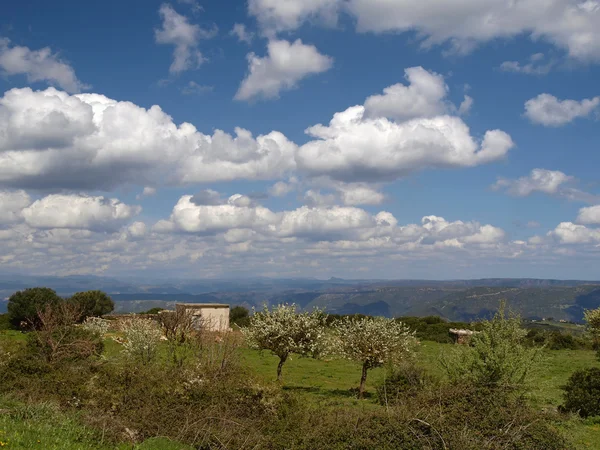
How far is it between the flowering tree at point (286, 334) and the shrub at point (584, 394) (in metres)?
11.9

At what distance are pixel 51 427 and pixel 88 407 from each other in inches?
109

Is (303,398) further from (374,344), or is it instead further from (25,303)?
(25,303)

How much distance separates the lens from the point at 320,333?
2625 centimetres

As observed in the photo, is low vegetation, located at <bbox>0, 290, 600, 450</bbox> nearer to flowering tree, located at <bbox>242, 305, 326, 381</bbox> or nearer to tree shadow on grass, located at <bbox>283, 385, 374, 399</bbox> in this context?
tree shadow on grass, located at <bbox>283, 385, 374, 399</bbox>

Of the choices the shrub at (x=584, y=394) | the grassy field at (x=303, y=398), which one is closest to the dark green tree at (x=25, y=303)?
the grassy field at (x=303, y=398)

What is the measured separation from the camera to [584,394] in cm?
2103

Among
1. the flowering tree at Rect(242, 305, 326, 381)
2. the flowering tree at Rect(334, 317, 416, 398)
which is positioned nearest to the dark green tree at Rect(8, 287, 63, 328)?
the flowering tree at Rect(242, 305, 326, 381)

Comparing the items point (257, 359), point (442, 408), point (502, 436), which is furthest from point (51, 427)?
point (257, 359)

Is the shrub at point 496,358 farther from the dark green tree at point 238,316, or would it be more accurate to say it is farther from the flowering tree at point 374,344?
the dark green tree at point 238,316

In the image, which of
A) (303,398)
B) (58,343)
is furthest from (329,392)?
(58,343)

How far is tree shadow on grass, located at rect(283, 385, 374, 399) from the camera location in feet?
78.3

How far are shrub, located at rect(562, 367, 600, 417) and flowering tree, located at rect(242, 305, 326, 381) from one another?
11.9 meters

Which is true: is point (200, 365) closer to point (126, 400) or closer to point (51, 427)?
point (126, 400)

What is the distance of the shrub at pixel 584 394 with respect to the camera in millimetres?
20594
